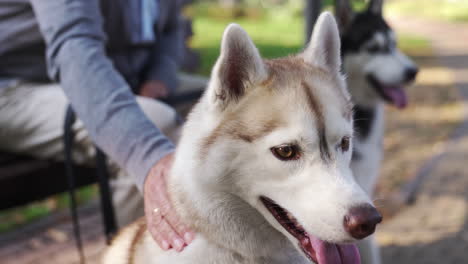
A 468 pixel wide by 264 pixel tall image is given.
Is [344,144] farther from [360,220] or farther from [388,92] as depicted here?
[388,92]

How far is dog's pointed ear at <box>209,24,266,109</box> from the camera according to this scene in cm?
174

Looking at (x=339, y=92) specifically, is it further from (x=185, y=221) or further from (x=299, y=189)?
(x=185, y=221)

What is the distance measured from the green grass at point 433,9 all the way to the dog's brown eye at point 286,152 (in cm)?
2156

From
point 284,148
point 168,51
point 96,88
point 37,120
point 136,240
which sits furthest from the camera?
point 168,51

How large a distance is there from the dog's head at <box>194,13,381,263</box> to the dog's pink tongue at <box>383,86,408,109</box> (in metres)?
2.58

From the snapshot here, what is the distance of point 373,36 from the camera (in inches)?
167

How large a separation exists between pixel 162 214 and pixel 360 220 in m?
0.77

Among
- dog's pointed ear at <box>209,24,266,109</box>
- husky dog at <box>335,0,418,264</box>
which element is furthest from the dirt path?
dog's pointed ear at <box>209,24,266,109</box>

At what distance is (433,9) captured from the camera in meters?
25.5

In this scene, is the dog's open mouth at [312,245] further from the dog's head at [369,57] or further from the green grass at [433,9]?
the green grass at [433,9]

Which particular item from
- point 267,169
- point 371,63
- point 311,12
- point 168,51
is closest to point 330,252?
point 267,169

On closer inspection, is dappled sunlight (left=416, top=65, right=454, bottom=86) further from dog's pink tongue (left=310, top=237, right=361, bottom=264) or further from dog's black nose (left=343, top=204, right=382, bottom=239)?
dog's black nose (left=343, top=204, right=382, bottom=239)

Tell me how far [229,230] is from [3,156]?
5.39 ft

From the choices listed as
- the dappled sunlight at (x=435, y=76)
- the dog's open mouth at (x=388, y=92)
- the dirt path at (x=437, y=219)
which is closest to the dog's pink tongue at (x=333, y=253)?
the dirt path at (x=437, y=219)
